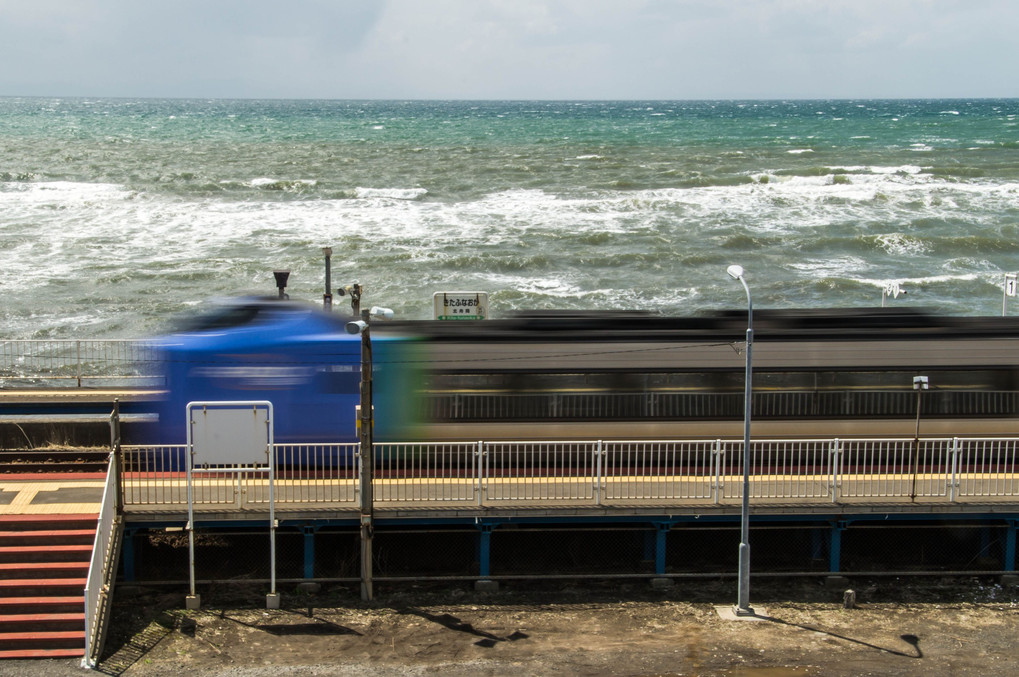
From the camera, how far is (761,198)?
7206 cm

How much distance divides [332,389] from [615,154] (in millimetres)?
83203

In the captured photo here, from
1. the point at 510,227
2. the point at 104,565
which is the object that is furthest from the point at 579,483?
the point at 510,227

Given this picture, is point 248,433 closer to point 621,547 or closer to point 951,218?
point 621,547

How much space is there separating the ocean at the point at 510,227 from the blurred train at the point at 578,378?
1394cm

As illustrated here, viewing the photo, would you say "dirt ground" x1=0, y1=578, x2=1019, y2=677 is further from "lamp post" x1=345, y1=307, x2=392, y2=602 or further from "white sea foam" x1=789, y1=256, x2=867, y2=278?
"white sea foam" x1=789, y1=256, x2=867, y2=278

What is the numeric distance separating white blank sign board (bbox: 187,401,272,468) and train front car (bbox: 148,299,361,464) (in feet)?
8.86

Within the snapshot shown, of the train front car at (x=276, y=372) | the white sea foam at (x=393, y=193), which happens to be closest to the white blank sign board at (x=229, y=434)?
the train front car at (x=276, y=372)

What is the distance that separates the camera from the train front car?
2025 cm

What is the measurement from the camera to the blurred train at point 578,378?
20.4 m

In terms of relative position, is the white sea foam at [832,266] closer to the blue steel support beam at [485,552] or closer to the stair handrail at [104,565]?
the blue steel support beam at [485,552]

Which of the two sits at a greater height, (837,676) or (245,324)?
(245,324)

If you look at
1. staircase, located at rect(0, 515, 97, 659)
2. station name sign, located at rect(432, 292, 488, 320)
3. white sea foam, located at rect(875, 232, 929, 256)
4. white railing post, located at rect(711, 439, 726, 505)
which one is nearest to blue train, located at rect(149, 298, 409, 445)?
station name sign, located at rect(432, 292, 488, 320)

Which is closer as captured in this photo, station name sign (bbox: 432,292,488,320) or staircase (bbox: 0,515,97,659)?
staircase (bbox: 0,515,97,659)

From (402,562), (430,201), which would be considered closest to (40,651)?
(402,562)
